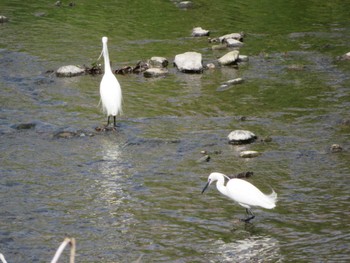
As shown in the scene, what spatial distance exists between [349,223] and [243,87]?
6787 millimetres

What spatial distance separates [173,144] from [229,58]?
5.26 meters

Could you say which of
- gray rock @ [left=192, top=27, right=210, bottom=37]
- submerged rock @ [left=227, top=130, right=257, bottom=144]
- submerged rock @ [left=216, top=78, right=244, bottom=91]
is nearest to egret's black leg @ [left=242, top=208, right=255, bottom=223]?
submerged rock @ [left=227, top=130, right=257, bottom=144]

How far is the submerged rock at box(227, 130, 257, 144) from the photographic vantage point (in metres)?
12.3

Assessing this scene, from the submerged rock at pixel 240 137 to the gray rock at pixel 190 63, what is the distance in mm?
4651

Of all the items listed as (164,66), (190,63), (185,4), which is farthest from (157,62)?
(185,4)

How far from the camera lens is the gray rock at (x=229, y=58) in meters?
17.2

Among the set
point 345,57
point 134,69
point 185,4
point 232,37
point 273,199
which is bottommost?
point 185,4

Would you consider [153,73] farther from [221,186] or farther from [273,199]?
[273,199]

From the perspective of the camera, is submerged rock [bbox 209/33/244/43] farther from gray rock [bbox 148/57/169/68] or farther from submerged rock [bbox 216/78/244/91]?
submerged rock [bbox 216/78/244/91]

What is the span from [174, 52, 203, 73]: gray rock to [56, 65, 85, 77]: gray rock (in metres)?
2.12

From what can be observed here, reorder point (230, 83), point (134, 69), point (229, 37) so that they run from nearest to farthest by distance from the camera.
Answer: point (230, 83) < point (134, 69) < point (229, 37)

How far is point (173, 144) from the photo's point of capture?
12.4 meters

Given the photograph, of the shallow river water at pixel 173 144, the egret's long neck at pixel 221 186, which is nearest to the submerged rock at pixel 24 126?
the shallow river water at pixel 173 144

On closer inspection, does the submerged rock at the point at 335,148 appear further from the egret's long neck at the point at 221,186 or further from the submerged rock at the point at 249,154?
the egret's long neck at the point at 221,186
